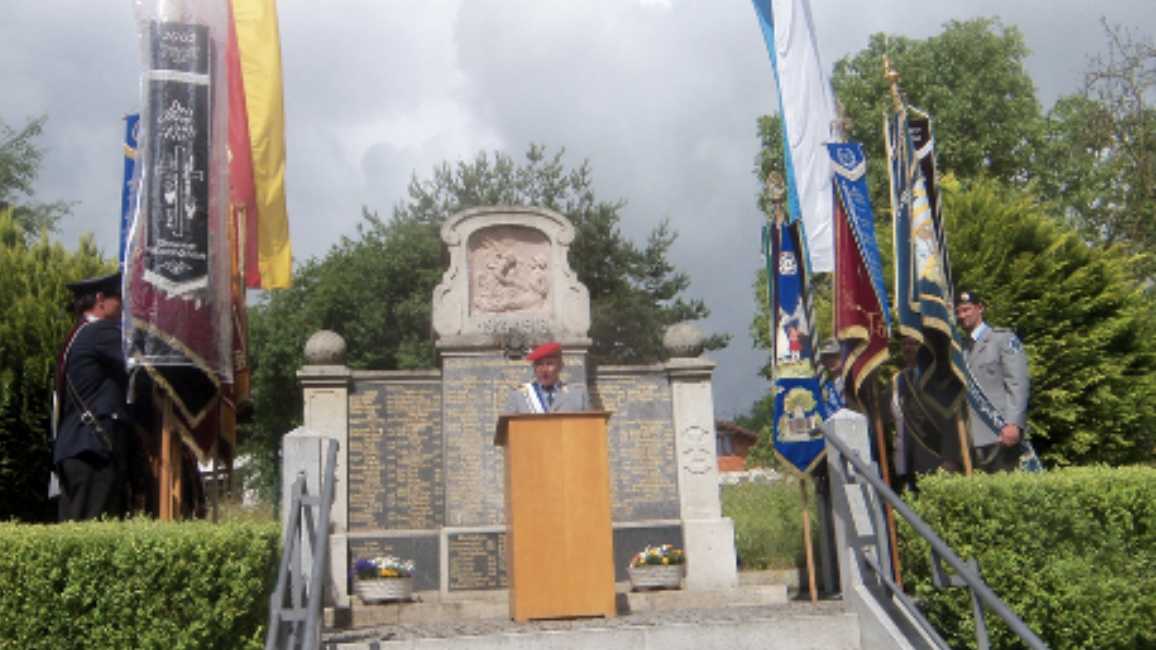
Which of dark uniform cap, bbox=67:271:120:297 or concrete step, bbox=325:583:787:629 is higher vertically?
dark uniform cap, bbox=67:271:120:297

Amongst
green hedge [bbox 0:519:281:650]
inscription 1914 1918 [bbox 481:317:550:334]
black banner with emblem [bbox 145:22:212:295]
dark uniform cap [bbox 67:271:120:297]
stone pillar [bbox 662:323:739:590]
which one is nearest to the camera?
green hedge [bbox 0:519:281:650]

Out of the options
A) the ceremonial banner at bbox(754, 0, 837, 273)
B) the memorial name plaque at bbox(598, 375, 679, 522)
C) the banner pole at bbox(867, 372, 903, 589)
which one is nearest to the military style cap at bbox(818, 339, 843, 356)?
the banner pole at bbox(867, 372, 903, 589)

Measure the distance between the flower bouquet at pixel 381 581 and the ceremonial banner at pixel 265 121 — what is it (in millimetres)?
2670

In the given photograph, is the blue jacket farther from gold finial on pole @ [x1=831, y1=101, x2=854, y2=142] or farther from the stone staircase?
gold finial on pole @ [x1=831, y1=101, x2=854, y2=142]

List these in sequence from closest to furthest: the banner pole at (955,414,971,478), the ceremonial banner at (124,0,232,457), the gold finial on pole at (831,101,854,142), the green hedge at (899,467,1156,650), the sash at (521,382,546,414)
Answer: the green hedge at (899,467,1156,650) → the ceremonial banner at (124,0,232,457) → the banner pole at (955,414,971,478) → the sash at (521,382,546,414) → the gold finial on pole at (831,101,854,142)

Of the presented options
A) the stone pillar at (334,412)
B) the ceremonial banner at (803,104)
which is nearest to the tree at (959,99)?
the ceremonial banner at (803,104)

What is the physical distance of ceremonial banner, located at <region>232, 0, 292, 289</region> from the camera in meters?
9.59

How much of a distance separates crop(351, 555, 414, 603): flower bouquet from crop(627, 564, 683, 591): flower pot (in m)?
2.02

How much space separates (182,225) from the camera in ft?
23.7

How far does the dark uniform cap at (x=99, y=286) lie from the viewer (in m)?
7.67

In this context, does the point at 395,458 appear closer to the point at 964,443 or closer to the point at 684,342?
the point at 684,342

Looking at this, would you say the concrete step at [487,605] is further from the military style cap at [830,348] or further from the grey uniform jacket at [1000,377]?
the grey uniform jacket at [1000,377]

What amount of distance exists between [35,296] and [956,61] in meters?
24.2

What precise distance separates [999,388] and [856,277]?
1.77 m
